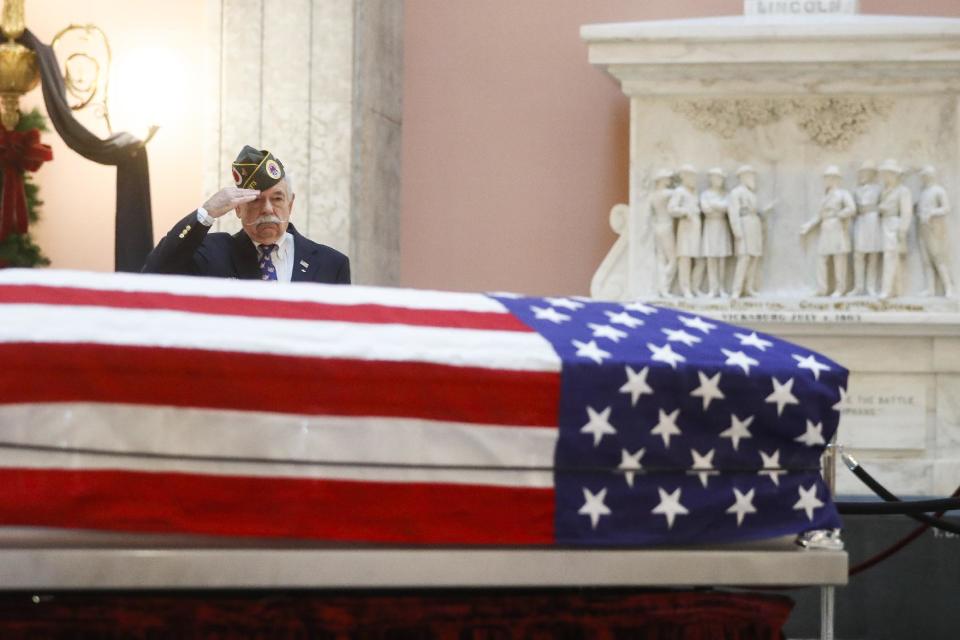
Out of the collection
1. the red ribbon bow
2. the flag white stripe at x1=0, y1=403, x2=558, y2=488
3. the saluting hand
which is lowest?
the flag white stripe at x1=0, y1=403, x2=558, y2=488

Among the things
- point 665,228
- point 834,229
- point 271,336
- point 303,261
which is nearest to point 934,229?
point 834,229

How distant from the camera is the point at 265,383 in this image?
199 cm

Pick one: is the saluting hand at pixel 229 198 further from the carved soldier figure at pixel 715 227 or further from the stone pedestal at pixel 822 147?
the carved soldier figure at pixel 715 227

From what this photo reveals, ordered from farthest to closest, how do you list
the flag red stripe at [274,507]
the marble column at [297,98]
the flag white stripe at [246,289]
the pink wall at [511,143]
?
the pink wall at [511,143] < the marble column at [297,98] < the flag white stripe at [246,289] < the flag red stripe at [274,507]

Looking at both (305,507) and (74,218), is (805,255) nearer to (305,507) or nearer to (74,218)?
(74,218)

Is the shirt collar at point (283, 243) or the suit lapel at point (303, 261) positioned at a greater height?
the shirt collar at point (283, 243)

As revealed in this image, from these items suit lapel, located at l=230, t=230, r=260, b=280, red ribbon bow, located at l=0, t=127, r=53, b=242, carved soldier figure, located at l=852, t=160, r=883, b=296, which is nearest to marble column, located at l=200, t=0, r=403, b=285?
red ribbon bow, located at l=0, t=127, r=53, b=242

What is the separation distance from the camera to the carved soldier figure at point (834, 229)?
305 inches

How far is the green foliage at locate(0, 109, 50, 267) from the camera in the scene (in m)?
8.52

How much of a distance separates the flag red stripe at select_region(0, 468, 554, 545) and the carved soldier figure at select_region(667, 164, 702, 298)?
19.5ft

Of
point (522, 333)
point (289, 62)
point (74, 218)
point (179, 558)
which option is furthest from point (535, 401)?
point (74, 218)

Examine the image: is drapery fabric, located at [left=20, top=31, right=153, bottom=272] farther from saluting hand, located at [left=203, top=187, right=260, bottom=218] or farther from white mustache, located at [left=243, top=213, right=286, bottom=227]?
saluting hand, located at [left=203, top=187, right=260, bottom=218]

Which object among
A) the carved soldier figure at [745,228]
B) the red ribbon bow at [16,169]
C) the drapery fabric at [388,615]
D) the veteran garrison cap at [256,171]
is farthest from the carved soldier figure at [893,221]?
the drapery fabric at [388,615]

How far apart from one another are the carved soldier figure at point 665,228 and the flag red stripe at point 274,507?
235 inches
